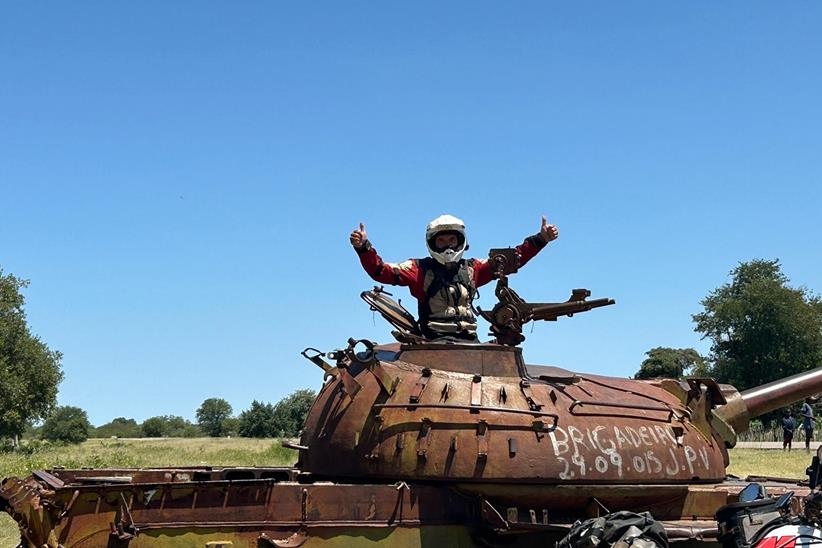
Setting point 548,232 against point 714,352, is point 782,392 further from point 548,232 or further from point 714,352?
point 714,352

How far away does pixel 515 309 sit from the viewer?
33.0 feet

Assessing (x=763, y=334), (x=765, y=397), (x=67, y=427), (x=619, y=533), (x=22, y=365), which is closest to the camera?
(x=619, y=533)

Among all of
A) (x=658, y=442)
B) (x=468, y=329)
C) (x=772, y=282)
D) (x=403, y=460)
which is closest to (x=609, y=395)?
(x=658, y=442)

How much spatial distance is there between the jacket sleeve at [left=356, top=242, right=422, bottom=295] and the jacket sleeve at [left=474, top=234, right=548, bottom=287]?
2.39 ft

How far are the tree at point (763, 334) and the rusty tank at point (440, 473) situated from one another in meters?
55.2

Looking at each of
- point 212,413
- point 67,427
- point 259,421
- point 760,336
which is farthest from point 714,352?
point 212,413

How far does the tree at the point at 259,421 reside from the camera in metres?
65.9

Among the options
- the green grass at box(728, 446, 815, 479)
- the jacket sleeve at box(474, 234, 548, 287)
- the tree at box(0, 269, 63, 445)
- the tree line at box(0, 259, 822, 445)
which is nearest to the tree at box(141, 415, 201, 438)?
the tree line at box(0, 259, 822, 445)

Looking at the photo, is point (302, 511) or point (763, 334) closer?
point (302, 511)

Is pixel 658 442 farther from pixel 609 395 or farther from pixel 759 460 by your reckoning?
pixel 759 460

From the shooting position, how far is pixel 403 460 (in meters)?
8.42

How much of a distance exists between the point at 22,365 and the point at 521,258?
159ft

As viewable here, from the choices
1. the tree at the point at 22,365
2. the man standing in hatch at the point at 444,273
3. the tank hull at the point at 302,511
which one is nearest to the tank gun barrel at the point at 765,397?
the tank hull at the point at 302,511

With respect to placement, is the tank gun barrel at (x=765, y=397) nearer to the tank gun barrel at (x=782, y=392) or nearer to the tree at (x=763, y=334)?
the tank gun barrel at (x=782, y=392)
